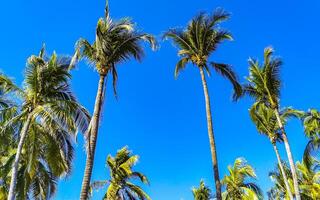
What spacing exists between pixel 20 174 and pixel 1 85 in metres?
6.07

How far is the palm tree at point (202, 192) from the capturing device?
34.1 m

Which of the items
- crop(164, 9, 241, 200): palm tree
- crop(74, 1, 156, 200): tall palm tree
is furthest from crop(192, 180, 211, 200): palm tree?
crop(74, 1, 156, 200): tall palm tree

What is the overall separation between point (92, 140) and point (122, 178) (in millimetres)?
14622

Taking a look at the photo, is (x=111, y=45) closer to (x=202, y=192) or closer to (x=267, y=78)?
(x=267, y=78)

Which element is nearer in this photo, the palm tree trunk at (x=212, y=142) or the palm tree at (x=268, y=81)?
the palm tree trunk at (x=212, y=142)

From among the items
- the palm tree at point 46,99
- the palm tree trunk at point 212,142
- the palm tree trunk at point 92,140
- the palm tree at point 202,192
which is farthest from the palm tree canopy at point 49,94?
the palm tree at point 202,192

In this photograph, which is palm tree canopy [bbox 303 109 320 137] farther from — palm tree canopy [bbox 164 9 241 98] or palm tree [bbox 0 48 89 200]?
palm tree [bbox 0 48 89 200]

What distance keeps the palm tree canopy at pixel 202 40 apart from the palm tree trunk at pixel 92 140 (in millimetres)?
5543

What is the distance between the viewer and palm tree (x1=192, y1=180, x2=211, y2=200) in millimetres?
34062

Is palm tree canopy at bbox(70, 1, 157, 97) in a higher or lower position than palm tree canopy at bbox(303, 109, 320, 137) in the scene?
lower

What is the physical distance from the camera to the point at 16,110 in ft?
53.8

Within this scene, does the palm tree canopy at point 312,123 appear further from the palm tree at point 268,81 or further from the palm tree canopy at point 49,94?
the palm tree canopy at point 49,94

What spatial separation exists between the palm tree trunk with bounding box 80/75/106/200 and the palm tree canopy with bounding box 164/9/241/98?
5543mm

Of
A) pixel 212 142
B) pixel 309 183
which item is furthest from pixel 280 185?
pixel 212 142
